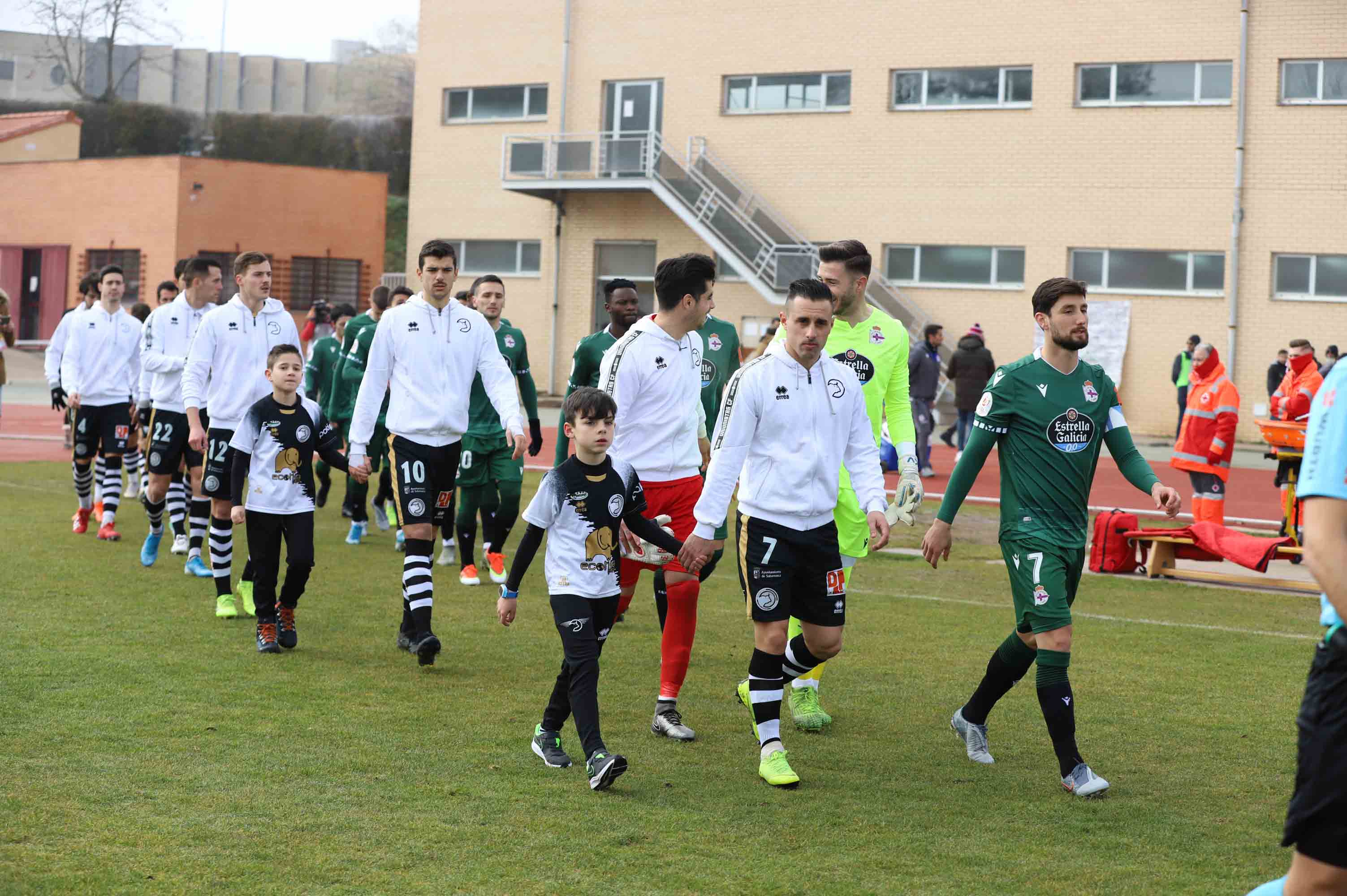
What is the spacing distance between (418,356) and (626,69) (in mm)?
28014

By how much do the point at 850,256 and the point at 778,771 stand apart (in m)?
2.58

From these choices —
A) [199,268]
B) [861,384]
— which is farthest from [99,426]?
[861,384]

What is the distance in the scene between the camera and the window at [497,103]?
3591 centimetres

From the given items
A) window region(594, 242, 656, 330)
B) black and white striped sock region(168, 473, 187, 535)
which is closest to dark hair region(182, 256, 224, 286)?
black and white striped sock region(168, 473, 187, 535)

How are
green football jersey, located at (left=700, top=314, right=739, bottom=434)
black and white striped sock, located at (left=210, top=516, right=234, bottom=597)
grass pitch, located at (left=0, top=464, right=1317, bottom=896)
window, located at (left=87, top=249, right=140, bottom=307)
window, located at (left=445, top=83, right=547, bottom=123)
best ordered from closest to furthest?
grass pitch, located at (left=0, top=464, right=1317, bottom=896), green football jersey, located at (left=700, top=314, right=739, bottom=434), black and white striped sock, located at (left=210, top=516, right=234, bottom=597), window, located at (left=445, top=83, right=547, bottom=123), window, located at (left=87, top=249, right=140, bottom=307)

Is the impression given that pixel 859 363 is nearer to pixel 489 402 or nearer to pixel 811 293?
pixel 811 293

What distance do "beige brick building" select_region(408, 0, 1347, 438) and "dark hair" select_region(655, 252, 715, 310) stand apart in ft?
79.8

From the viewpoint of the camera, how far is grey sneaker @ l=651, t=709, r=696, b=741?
645 centimetres

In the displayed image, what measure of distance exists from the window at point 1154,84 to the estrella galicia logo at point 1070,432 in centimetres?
2522

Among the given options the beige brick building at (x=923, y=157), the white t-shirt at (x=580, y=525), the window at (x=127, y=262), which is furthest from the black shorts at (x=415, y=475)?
the window at (x=127, y=262)

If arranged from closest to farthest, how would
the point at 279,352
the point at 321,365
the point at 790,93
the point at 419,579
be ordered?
1. the point at 419,579
2. the point at 279,352
3. the point at 321,365
4. the point at 790,93

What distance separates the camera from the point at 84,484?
41.1 ft

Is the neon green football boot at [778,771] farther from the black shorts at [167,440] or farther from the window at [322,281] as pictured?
the window at [322,281]

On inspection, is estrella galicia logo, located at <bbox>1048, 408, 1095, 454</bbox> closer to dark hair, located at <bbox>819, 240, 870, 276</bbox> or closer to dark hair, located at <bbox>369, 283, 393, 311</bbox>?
dark hair, located at <bbox>819, 240, 870, 276</bbox>
